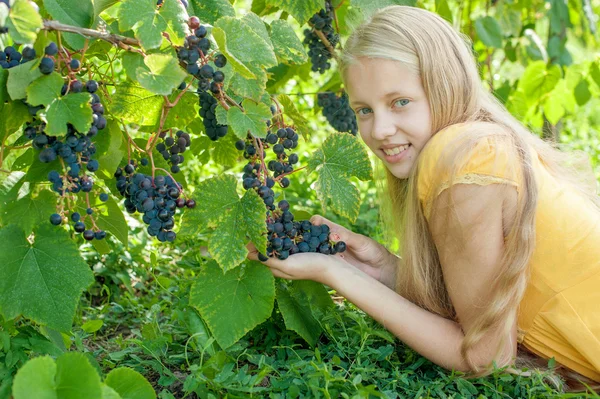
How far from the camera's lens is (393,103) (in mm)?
1789

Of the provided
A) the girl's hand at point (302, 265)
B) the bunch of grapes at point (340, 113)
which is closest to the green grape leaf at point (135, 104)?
the girl's hand at point (302, 265)

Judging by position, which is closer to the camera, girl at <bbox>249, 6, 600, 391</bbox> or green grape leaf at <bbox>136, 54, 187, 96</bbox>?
green grape leaf at <bbox>136, 54, 187, 96</bbox>

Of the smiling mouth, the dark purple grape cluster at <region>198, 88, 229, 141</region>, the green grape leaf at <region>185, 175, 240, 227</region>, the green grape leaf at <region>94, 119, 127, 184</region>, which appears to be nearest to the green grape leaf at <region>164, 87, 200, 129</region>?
the dark purple grape cluster at <region>198, 88, 229, 141</region>

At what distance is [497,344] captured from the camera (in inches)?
68.2

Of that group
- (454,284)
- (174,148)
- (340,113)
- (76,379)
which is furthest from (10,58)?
(340,113)

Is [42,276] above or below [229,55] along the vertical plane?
below

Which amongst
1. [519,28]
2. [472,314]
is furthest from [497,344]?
[519,28]

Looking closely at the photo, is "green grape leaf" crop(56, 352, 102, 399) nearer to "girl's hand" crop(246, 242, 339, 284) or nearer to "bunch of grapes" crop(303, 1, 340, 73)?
"girl's hand" crop(246, 242, 339, 284)

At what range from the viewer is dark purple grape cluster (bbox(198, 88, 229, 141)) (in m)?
1.69

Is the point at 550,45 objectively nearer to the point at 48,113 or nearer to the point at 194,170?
the point at 194,170

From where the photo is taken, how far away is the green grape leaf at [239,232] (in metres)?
1.48

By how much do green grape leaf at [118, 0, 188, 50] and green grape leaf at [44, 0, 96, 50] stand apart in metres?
0.11

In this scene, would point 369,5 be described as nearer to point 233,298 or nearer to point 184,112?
point 184,112

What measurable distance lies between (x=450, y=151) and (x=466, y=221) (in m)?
0.17
